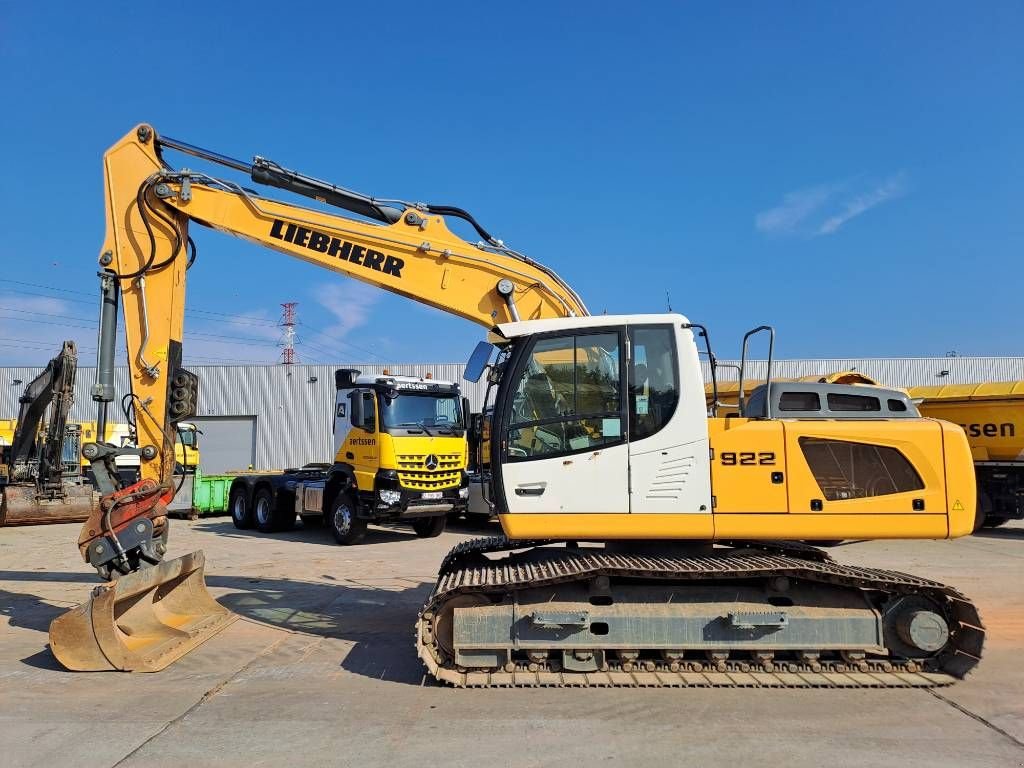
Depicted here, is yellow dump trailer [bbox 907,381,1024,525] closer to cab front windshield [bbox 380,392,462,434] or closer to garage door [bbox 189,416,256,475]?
cab front windshield [bbox 380,392,462,434]

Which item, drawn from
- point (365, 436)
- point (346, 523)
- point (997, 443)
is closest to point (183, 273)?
point (365, 436)

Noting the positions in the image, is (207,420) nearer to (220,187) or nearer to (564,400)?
(220,187)

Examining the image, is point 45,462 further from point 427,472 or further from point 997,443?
point 997,443

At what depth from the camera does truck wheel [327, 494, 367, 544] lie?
1408 centimetres

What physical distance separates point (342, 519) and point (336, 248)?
8.33m

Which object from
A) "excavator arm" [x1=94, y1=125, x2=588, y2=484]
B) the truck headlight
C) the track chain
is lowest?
the track chain

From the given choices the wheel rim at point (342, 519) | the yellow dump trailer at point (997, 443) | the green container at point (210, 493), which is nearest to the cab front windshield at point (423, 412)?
the wheel rim at point (342, 519)

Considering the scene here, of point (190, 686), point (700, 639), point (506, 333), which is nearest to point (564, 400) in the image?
point (506, 333)

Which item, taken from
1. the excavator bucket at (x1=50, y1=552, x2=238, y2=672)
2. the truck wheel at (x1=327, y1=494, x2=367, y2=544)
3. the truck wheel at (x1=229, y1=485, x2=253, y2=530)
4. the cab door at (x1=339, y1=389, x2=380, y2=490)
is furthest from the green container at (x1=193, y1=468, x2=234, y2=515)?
the excavator bucket at (x1=50, y1=552, x2=238, y2=672)

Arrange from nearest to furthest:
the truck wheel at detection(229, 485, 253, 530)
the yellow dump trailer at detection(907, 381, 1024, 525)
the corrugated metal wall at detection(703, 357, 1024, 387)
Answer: the yellow dump trailer at detection(907, 381, 1024, 525) → the truck wheel at detection(229, 485, 253, 530) → the corrugated metal wall at detection(703, 357, 1024, 387)

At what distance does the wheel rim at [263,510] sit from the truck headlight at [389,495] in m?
4.98

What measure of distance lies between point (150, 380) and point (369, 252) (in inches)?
98.9

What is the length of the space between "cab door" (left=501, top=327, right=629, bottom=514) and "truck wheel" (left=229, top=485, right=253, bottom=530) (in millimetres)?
13959

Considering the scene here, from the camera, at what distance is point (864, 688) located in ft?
17.2
